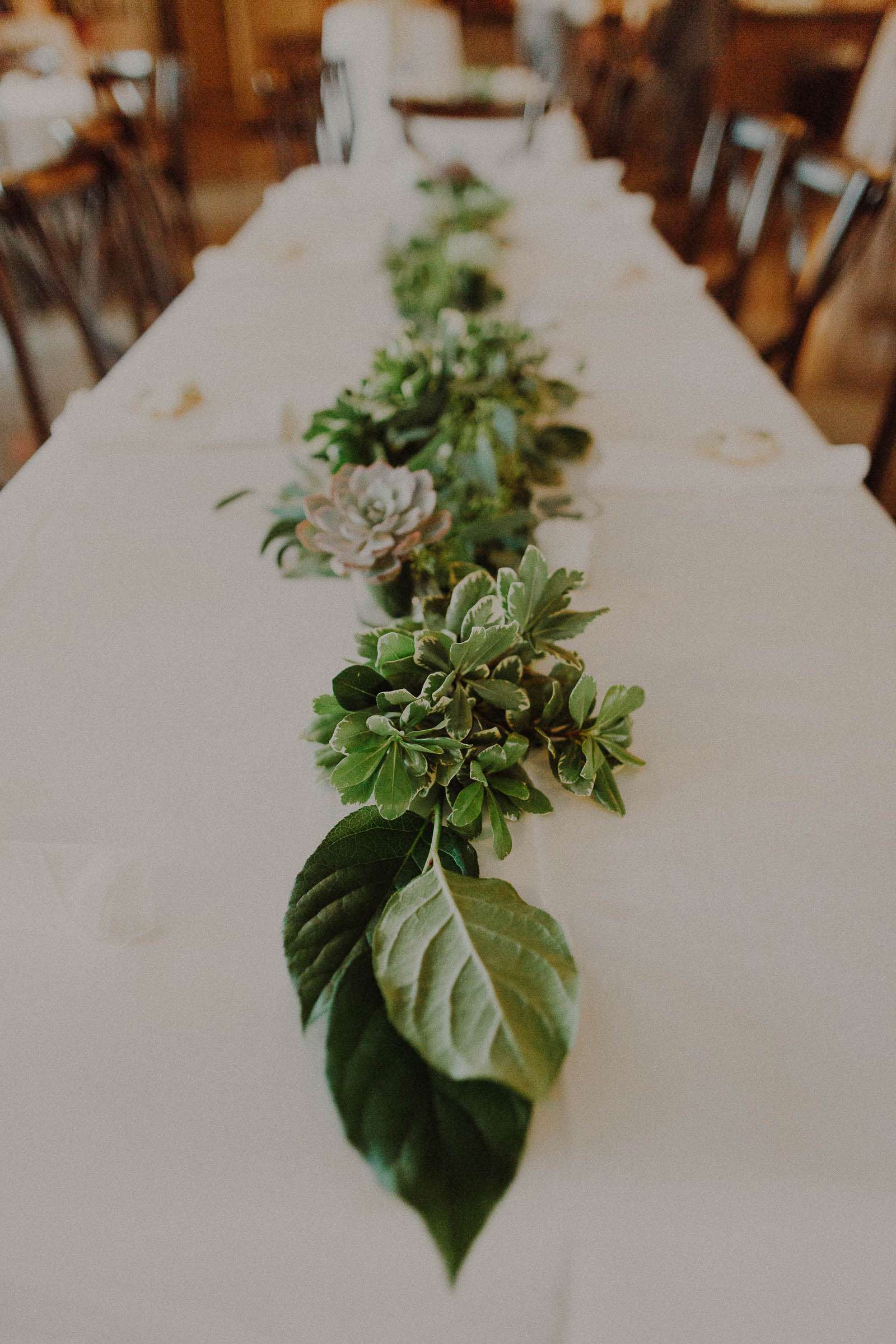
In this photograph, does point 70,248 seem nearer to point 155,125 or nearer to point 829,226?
point 829,226

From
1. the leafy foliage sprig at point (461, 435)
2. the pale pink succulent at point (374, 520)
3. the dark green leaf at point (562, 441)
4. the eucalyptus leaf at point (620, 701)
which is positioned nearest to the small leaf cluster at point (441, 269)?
the leafy foliage sprig at point (461, 435)

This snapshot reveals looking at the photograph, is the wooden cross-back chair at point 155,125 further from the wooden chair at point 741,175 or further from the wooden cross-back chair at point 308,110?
the wooden chair at point 741,175

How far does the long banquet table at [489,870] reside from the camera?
1.34ft

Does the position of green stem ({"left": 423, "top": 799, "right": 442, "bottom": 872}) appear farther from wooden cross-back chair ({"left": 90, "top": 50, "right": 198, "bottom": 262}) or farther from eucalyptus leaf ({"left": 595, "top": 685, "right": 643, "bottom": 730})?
wooden cross-back chair ({"left": 90, "top": 50, "right": 198, "bottom": 262})

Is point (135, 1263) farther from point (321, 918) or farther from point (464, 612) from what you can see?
point (464, 612)

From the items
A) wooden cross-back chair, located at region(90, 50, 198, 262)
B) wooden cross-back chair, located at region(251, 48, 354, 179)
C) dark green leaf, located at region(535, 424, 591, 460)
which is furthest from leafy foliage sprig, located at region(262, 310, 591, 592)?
wooden cross-back chair, located at region(251, 48, 354, 179)

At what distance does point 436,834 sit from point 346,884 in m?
0.06

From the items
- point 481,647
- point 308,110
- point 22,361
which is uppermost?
point 481,647

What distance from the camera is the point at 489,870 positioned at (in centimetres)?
59

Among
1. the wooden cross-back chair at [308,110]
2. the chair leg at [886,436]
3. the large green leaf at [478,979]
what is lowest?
the chair leg at [886,436]

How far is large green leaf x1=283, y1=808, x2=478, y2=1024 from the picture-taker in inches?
18.9

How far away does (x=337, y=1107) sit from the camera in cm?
42

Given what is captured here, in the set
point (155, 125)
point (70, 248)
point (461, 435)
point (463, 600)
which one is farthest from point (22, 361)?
point (155, 125)

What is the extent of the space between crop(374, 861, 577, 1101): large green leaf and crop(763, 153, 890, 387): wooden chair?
1822mm
